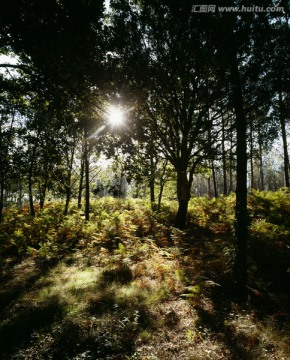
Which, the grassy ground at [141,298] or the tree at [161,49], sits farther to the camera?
the tree at [161,49]

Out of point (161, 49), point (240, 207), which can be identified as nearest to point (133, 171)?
point (240, 207)

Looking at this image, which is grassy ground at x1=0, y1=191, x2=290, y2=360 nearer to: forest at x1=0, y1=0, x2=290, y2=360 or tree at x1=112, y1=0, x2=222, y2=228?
forest at x1=0, y1=0, x2=290, y2=360

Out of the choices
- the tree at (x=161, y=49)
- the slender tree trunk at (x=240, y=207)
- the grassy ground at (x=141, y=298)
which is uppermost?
the tree at (x=161, y=49)

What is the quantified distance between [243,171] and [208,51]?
10.8ft

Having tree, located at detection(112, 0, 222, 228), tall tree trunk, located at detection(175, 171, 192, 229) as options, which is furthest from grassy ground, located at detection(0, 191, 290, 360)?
tree, located at detection(112, 0, 222, 228)

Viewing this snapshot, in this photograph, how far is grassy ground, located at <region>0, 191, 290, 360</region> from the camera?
484 cm

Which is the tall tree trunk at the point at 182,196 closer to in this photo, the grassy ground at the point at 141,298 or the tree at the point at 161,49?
the grassy ground at the point at 141,298

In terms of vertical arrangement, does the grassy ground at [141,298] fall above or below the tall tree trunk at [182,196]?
below

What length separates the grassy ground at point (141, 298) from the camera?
4836 millimetres

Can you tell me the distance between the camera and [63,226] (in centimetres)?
1401

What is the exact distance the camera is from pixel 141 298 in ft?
22.2

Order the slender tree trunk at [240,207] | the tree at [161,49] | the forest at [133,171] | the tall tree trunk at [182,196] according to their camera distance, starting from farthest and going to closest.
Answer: the tall tree trunk at [182,196]
the slender tree trunk at [240,207]
the tree at [161,49]
the forest at [133,171]

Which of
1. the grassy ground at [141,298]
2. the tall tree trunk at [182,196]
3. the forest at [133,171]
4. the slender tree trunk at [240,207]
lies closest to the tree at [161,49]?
the forest at [133,171]

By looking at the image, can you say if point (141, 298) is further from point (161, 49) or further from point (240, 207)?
point (161, 49)
